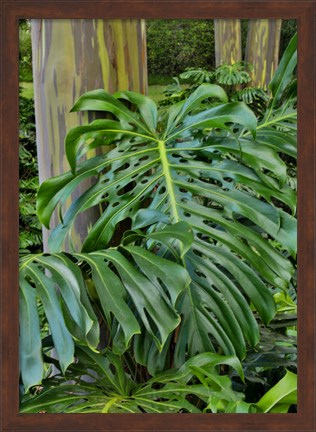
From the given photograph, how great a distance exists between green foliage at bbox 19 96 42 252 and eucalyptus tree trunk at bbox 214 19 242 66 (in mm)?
923

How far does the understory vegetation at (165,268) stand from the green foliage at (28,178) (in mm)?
286

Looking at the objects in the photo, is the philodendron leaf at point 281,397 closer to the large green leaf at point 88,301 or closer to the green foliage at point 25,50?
the large green leaf at point 88,301

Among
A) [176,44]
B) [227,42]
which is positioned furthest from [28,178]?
[227,42]

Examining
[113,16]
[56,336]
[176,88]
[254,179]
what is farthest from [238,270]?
[176,88]

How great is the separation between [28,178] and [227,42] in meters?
1.20

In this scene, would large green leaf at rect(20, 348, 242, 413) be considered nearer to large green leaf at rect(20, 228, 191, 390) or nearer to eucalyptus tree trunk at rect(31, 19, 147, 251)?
large green leaf at rect(20, 228, 191, 390)

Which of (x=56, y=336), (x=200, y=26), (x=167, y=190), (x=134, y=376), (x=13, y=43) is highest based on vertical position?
(x=200, y=26)

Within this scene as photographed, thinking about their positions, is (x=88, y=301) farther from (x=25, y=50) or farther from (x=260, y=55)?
(x=260, y=55)

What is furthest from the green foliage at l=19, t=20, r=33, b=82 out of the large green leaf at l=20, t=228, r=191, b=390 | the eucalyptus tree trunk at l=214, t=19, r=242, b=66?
the eucalyptus tree trunk at l=214, t=19, r=242, b=66

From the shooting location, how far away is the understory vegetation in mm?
688

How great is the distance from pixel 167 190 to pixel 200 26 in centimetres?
142

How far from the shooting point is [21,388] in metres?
0.73

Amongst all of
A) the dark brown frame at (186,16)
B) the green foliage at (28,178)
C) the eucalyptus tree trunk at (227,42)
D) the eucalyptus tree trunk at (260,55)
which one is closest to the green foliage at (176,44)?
the eucalyptus tree trunk at (227,42)

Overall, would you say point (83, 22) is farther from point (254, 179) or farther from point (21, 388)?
point (21, 388)
